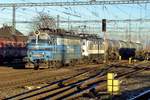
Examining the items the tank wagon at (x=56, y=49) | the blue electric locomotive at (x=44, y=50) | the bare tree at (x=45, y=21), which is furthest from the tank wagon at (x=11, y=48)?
the bare tree at (x=45, y=21)

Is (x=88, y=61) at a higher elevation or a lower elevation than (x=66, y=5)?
lower

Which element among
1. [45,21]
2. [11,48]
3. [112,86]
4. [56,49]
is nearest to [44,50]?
[56,49]

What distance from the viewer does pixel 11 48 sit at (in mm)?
43781

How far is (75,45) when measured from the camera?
37812 millimetres

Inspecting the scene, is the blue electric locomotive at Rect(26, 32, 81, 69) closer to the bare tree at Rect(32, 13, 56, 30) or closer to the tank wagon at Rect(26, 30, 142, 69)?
the tank wagon at Rect(26, 30, 142, 69)

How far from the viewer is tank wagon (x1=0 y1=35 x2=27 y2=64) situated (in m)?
41.3

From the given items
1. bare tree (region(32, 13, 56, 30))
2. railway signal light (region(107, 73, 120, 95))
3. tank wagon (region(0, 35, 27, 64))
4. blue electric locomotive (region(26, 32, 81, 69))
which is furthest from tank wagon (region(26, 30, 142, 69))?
bare tree (region(32, 13, 56, 30))

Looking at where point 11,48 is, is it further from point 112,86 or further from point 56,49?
point 112,86

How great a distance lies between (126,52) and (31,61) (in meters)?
32.4

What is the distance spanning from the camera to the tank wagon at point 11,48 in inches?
1627

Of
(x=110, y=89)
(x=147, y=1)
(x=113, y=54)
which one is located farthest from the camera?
(x=113, y=54)

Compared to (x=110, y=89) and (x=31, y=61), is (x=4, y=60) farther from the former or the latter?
(x=110, y=89)

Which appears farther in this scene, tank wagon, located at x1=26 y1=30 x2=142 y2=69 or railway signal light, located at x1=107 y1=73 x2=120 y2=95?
tank wagon, located at x1=26 y1=30 x2=142 y2=69

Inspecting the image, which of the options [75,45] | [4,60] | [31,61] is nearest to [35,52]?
[31,61]
